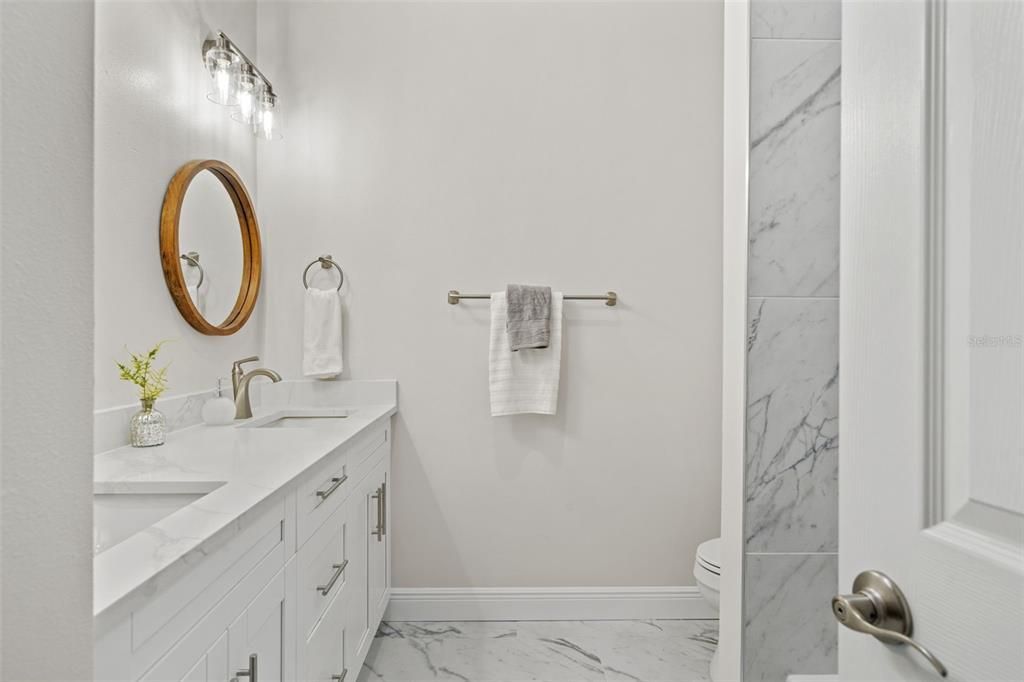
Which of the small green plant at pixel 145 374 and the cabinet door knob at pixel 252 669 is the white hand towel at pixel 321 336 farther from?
the cabinet door knob at pixel 252 669

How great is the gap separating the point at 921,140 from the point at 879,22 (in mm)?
147

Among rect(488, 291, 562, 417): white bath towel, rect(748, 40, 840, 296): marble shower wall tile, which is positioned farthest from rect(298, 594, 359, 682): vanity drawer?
rect(748, 40, 840, 296): marble shower wall tile

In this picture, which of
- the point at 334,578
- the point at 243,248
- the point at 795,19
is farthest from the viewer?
the point at 243,248

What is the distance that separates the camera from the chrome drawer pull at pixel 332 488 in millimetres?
1384

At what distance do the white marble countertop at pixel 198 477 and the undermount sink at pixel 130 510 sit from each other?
0.01 meters

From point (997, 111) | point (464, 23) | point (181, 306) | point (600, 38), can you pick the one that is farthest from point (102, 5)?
→ point (997, 111)

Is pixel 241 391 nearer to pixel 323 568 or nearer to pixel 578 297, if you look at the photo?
pixel 323 568

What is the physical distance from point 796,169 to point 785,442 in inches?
25.8

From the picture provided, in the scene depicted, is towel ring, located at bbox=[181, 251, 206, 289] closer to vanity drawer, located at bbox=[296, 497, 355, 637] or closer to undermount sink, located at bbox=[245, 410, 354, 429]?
undermount sink, located at bbox=[245, 410, 354, 429]

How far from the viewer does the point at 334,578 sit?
1.51m

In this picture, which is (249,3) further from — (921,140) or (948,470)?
(948,470)

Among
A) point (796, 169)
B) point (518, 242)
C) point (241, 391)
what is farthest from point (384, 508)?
point (796, 169)

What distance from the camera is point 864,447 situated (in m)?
0.58

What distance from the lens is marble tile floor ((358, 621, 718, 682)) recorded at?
6.45 feet
